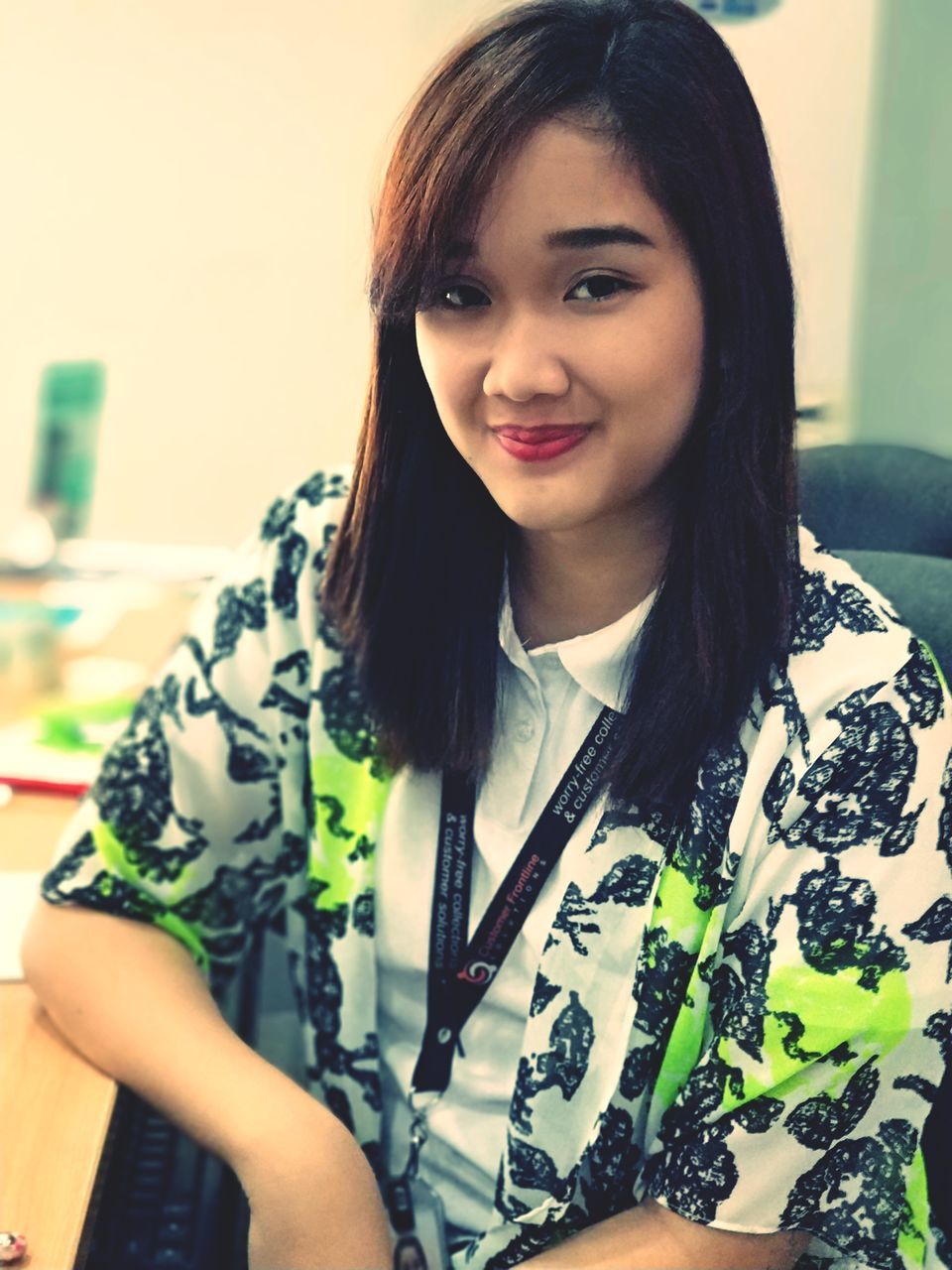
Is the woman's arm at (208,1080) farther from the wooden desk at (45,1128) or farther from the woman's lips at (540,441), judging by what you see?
the woman's lips at (540,441)

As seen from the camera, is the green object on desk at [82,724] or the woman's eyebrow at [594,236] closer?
the woman's eyebrow at [594,236]

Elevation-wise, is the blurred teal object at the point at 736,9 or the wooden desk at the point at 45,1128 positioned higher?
the blurred teal object at the point at 736,9

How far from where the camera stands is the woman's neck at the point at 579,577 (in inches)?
36.2

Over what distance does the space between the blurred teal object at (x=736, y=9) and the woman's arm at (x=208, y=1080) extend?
114 centimetres

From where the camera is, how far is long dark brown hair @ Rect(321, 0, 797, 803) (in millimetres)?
777

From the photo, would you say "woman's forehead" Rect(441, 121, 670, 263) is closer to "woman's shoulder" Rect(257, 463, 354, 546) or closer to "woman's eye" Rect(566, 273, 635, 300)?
"woman's eye" Rect(566, 273, 635, 300)

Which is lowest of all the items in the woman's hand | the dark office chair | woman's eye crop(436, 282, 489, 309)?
the woman's hand

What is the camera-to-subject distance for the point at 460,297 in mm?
837

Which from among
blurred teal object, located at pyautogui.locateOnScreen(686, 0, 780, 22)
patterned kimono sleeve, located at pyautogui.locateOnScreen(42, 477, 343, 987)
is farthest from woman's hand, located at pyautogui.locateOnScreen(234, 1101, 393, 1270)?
blurred teal object, located at pyautogui.locateOnScreen(686, 0, 780, 22)

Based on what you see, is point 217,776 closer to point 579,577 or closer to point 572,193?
point 579,577

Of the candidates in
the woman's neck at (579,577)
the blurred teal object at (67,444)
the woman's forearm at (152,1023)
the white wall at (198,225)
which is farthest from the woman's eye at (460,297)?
the blurred teal object at (67,444)

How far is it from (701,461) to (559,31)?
0.28m

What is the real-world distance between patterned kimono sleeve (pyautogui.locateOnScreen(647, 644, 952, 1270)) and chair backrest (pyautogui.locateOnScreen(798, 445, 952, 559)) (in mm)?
285

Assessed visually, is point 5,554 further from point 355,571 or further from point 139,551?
point 355,571
